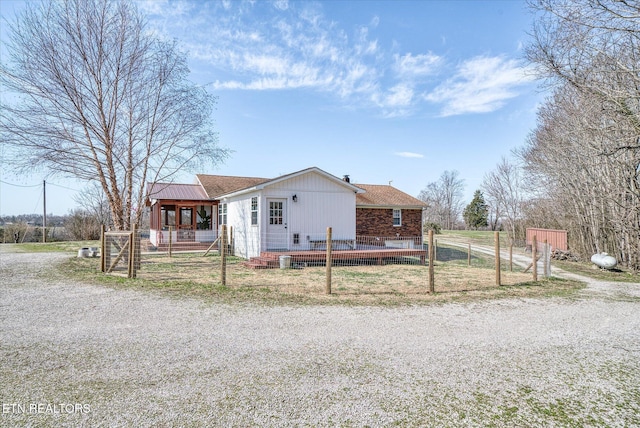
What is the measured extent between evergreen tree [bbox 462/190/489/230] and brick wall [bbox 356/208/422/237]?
2487cm

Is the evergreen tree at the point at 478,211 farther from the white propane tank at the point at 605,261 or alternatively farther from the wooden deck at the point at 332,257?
the wooden deck at the point at 332,257

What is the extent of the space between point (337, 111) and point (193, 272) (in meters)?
11.7

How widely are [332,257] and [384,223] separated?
757 cm

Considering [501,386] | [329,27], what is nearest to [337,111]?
[329,27]

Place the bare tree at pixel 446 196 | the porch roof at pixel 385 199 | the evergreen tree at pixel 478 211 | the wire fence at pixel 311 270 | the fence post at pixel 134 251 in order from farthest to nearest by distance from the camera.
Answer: the bare tree at pixel 446 196 < the evergreen tree at pixel 478 211 < the porch roof at pixel 385 199 < the fence post at pixel 134 251 < the wire fence at pixel 311 270

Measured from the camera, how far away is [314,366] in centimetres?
360

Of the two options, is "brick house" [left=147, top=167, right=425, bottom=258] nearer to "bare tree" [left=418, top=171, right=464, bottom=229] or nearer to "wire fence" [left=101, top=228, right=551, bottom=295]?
"wire fence" [left=101, top=228, right=551, bottom=295]

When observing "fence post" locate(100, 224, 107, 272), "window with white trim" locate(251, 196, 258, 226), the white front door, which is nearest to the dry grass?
"fence post" locate(100, 224, 107, 272)

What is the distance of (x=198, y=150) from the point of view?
13.7 m

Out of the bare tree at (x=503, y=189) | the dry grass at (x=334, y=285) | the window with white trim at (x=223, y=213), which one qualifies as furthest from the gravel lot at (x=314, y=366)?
the bare tree at (x=503, y=189)

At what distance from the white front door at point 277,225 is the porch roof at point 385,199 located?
632 cm

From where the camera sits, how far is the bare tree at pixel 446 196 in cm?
5131

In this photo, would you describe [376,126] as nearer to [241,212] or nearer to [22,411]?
[241,212]

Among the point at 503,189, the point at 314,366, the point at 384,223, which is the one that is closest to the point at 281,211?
the point at 384,223
